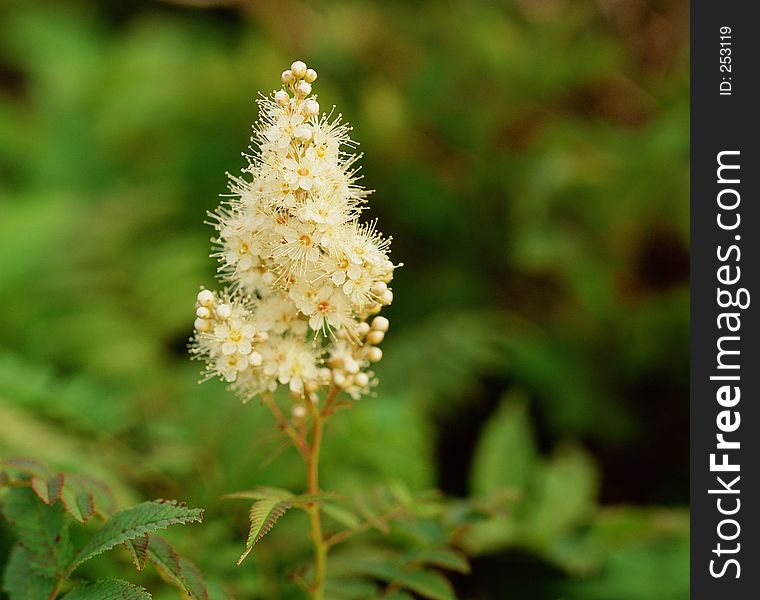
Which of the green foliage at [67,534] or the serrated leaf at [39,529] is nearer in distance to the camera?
the green foliage at [67,534]

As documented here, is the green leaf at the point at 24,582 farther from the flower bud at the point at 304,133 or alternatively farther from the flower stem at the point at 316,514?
the flower bud at the point at 304,133

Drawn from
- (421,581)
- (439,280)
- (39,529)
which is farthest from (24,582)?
(439,280)

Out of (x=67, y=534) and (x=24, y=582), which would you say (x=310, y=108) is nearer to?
(x=67, y=534)

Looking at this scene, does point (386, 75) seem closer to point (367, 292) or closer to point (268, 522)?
point (367, 292)

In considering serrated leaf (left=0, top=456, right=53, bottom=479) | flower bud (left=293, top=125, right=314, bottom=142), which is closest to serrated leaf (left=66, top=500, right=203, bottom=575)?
serrated leaf (left=0, top=456, right=53, bottom=479)

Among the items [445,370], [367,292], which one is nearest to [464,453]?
[445,370]

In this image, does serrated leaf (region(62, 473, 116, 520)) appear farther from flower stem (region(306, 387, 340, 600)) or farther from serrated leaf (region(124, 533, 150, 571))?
flower stem (region(306, 387, 340, 600))

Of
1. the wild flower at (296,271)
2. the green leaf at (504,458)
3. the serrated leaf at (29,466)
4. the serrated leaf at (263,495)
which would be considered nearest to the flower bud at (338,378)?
the wild flower at (296,271)
